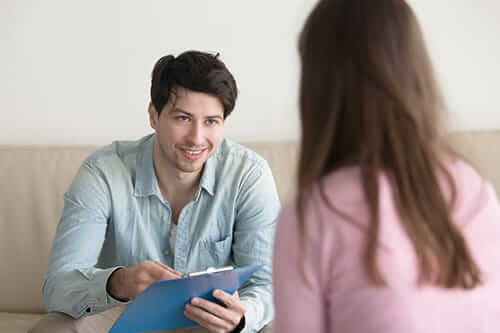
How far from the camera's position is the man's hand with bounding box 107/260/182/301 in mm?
1500

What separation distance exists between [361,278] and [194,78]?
1042 millimetres

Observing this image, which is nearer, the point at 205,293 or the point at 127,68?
the point at 205,293

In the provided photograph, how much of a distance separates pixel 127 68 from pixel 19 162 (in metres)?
0.51

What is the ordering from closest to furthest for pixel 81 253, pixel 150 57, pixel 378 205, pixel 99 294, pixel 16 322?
pixel 378 205 → pixel 99 294 → pixel 81 253 → pixel 16 322 → pixel 150 57

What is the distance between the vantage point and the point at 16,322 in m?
2.19

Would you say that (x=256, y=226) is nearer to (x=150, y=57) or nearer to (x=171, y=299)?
(x=171, y=299)

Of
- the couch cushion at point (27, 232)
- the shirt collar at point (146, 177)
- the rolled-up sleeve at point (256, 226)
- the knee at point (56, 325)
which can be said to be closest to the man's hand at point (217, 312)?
the rolled-up sleeve at point (256, 226)

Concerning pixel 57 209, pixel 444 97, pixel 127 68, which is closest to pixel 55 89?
pixel 127 68

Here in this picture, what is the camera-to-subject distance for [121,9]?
8.27ft

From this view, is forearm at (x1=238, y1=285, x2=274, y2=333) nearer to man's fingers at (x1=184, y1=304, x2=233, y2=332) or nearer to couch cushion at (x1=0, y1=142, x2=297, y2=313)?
man's fingers at (x1=184, y1=304, x2=233, y2=332)

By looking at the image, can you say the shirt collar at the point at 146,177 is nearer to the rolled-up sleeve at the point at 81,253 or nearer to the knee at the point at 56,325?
the rolled-up sleeve at the point at 81,253

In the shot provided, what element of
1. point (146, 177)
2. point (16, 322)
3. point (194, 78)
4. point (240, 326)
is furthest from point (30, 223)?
point (240, 326)

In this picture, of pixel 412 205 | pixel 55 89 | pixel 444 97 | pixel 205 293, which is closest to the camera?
pixel 412 205

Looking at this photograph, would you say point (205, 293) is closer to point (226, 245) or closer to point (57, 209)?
point (226, 245)
